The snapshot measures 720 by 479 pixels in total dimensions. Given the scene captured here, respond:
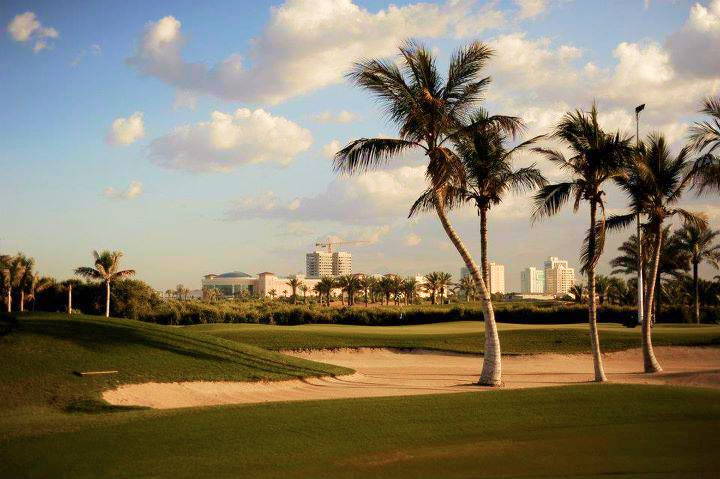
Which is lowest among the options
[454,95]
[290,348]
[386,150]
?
[290,348]

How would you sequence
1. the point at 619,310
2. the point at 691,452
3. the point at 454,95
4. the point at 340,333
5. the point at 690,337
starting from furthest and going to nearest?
the point at 619,310 < the point at 340,333 < the point at 690,337 < the point at 454,95 < the point at 691,452

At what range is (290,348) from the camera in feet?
108

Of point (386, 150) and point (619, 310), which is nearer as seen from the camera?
point (386, 150)

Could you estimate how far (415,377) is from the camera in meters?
25.6

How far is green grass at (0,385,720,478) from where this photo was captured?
31.6 ft

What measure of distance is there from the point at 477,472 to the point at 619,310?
1869 inches

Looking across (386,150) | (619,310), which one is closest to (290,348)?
(386,150)

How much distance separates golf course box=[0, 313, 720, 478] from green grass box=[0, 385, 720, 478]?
4 cm

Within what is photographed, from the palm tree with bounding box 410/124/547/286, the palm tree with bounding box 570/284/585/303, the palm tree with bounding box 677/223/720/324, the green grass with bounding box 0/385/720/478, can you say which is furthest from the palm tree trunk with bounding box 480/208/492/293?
the palm tree with bounding box 570/284/585/303

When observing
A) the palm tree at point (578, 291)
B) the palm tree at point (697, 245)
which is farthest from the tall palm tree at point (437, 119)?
the palm tree at point (578, 291)

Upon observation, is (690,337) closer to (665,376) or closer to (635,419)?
(665,376)

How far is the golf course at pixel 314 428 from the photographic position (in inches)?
384

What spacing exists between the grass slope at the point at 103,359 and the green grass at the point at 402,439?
4.09m

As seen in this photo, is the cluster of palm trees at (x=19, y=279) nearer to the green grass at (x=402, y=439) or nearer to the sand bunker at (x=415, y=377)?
the sand bunker at (x=415, y=377)
